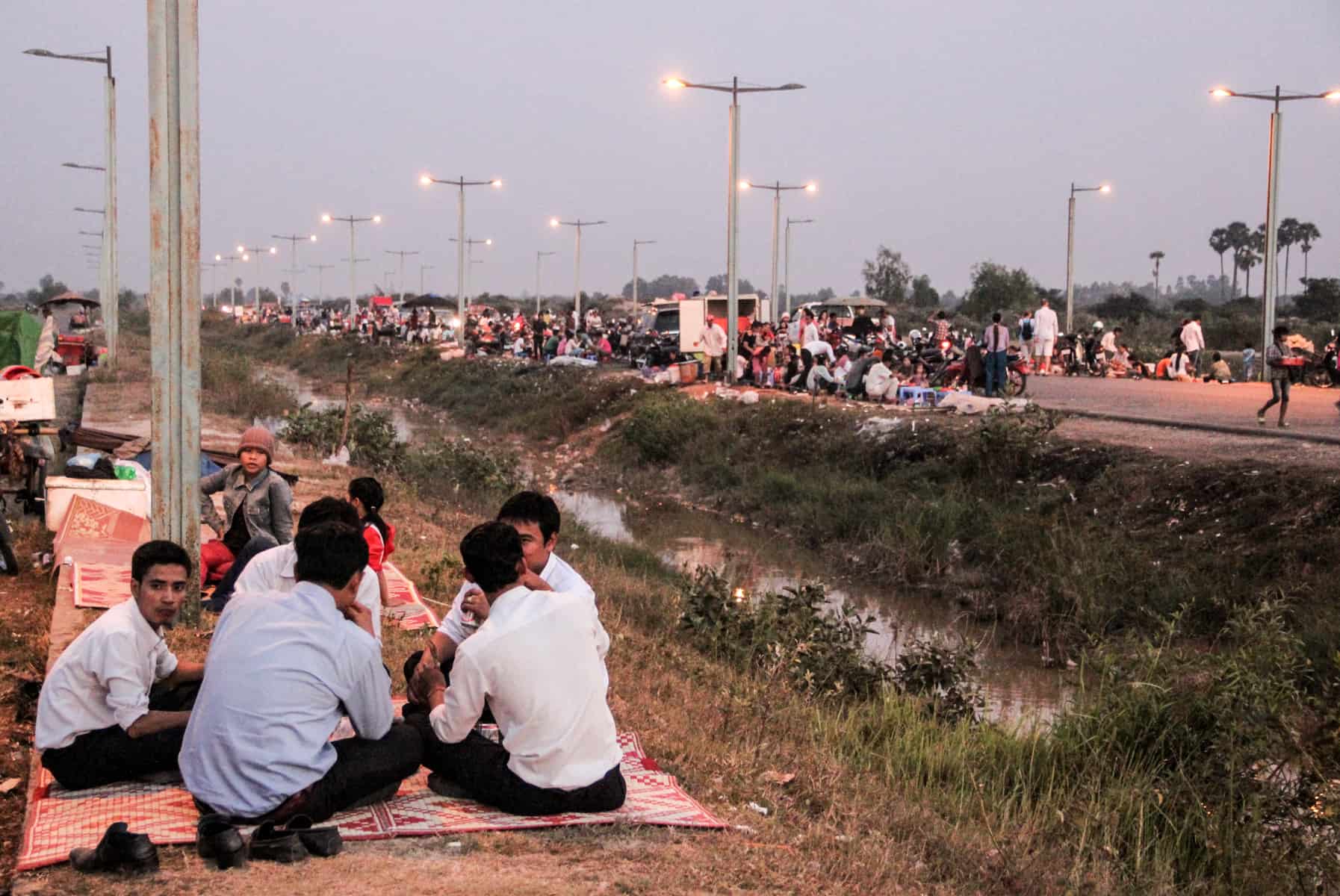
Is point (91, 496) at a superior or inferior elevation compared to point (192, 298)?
inferior

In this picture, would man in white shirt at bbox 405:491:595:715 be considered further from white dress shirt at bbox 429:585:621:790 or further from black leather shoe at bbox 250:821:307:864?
black leather shoe at bbox 250:821:307:864

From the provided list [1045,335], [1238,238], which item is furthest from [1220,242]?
A: [1045,335]

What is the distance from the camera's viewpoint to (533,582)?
5.59m

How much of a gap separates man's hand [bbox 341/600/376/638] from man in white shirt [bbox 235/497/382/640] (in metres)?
0.05

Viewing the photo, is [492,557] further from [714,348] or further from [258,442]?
[714,348]

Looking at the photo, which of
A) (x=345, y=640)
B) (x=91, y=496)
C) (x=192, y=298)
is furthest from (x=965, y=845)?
(x=91, y=496)

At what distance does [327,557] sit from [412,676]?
1238mm

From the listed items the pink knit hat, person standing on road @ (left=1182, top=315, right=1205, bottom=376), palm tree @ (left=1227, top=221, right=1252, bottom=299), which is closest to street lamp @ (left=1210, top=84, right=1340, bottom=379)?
person standing on road @ (left=1182, top=315, right=1205, bottom=376)

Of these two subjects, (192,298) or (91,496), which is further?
(91,496)

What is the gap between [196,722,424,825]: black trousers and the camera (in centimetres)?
500

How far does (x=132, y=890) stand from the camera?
4.45m

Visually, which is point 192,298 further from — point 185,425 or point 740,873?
point 740,873

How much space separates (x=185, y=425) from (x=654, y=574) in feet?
23.7

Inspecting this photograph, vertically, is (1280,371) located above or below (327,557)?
above
